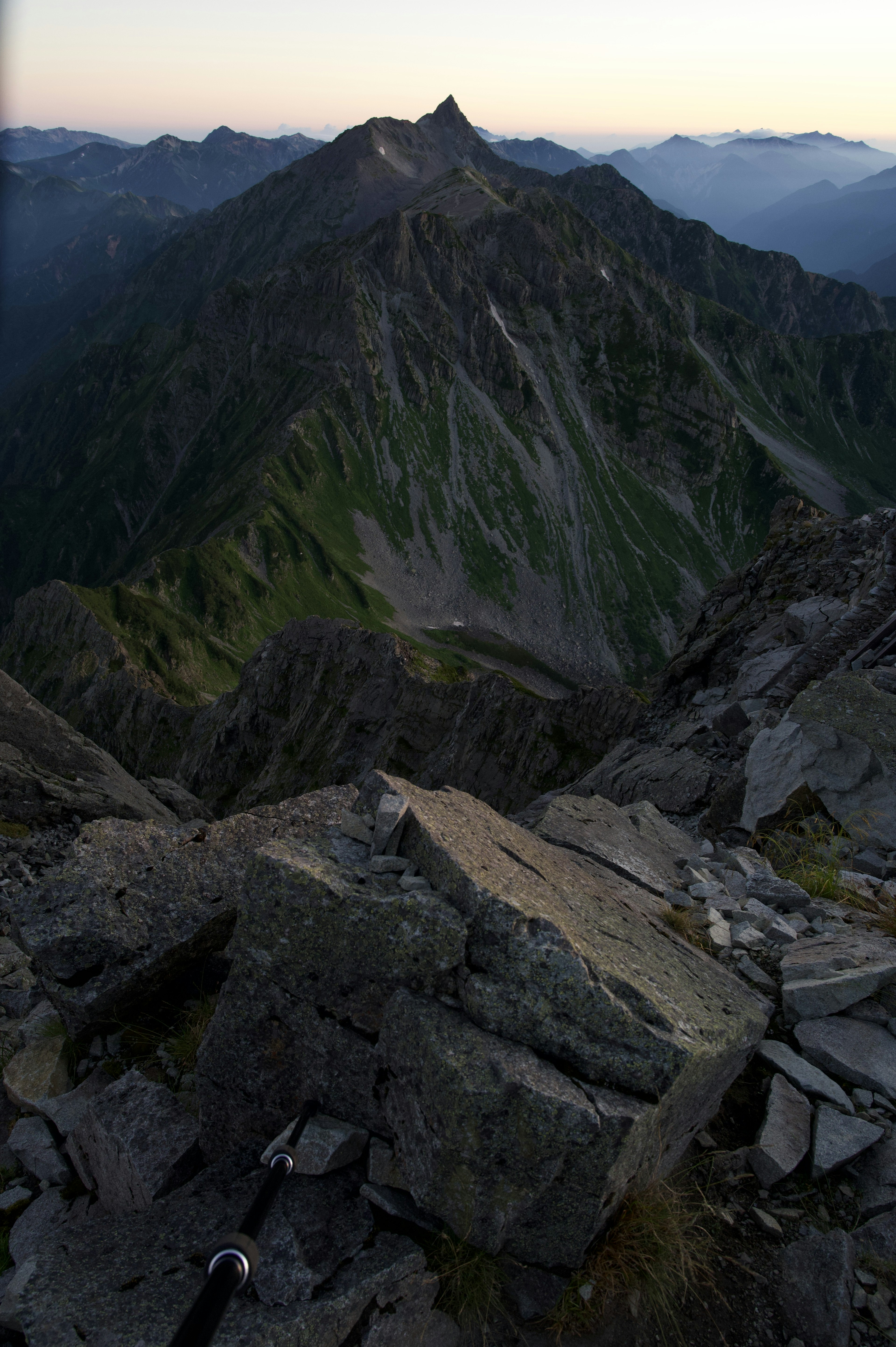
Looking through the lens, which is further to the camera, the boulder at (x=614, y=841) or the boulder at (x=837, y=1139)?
the boulder at (x=614, y=841)

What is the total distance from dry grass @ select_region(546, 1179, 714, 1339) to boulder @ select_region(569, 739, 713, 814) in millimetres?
14975

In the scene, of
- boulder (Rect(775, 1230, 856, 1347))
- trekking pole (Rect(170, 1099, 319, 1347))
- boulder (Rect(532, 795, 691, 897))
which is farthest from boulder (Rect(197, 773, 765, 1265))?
boulder (Rect(532, 795, 691, 897))

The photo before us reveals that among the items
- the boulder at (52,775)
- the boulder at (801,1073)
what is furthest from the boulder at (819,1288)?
the boulder at (52,775)

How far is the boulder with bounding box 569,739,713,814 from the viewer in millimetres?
21812

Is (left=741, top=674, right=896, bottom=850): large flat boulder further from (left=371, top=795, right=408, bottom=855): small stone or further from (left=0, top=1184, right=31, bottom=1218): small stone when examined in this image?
(left=0, top=1184, right=31, bottom=1218): small stone

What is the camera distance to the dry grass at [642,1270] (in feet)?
18.9

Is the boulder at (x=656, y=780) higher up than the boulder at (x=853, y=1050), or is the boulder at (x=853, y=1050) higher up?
the boulder at (x=853, y=1050)

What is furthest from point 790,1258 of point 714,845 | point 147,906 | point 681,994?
point 714,845

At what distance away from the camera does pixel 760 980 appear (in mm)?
8711

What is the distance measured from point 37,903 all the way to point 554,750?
50893 millimetres

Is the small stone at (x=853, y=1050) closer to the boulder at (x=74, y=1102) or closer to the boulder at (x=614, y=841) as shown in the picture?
the boulder at (x=614, y=841)

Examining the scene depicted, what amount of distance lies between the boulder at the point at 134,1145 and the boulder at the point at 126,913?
1220mm

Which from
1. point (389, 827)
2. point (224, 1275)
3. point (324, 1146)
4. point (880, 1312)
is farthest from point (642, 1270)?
point (389, 827)

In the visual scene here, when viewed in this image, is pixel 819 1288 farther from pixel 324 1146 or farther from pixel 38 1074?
pixel 38 1074
